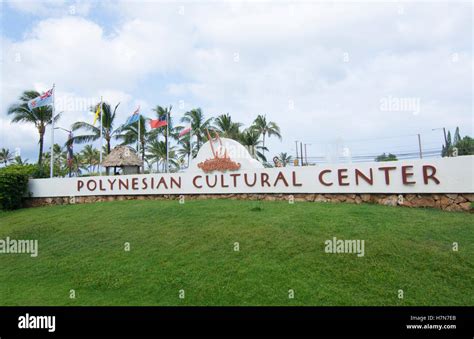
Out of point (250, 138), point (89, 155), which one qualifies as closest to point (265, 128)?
point (250, 138)

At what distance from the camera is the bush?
15.8 meters

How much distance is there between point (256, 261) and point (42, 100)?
18.0 m

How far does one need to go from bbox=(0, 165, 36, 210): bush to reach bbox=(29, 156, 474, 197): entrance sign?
0.56 m

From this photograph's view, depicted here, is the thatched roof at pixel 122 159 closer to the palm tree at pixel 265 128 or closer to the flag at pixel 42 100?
the flag at pixel 42 100

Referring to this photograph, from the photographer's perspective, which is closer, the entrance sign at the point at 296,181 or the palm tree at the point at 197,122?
the entrance sign at the point at 296,181

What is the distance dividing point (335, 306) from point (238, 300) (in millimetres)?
1509

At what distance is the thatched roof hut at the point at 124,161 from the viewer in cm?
1748

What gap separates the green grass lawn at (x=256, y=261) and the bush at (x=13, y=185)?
24.8ft

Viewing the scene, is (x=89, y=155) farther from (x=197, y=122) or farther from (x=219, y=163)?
(x=219, y=163)

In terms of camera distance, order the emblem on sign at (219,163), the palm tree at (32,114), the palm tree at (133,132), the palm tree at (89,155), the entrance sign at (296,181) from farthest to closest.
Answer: the palm tree at (89,155) < the palm tree at (133,132) < the palm tree at (32,114) < the emblem on sign at (219,163) < the entrance sign at (296,181)

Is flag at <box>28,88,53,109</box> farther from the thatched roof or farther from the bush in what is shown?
the thatched roof

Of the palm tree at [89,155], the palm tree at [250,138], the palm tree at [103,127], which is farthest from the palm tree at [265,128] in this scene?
the palm tree at [89,155]

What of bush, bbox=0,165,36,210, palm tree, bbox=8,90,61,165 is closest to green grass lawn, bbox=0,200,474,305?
bush, bbox=0,165,36,210
